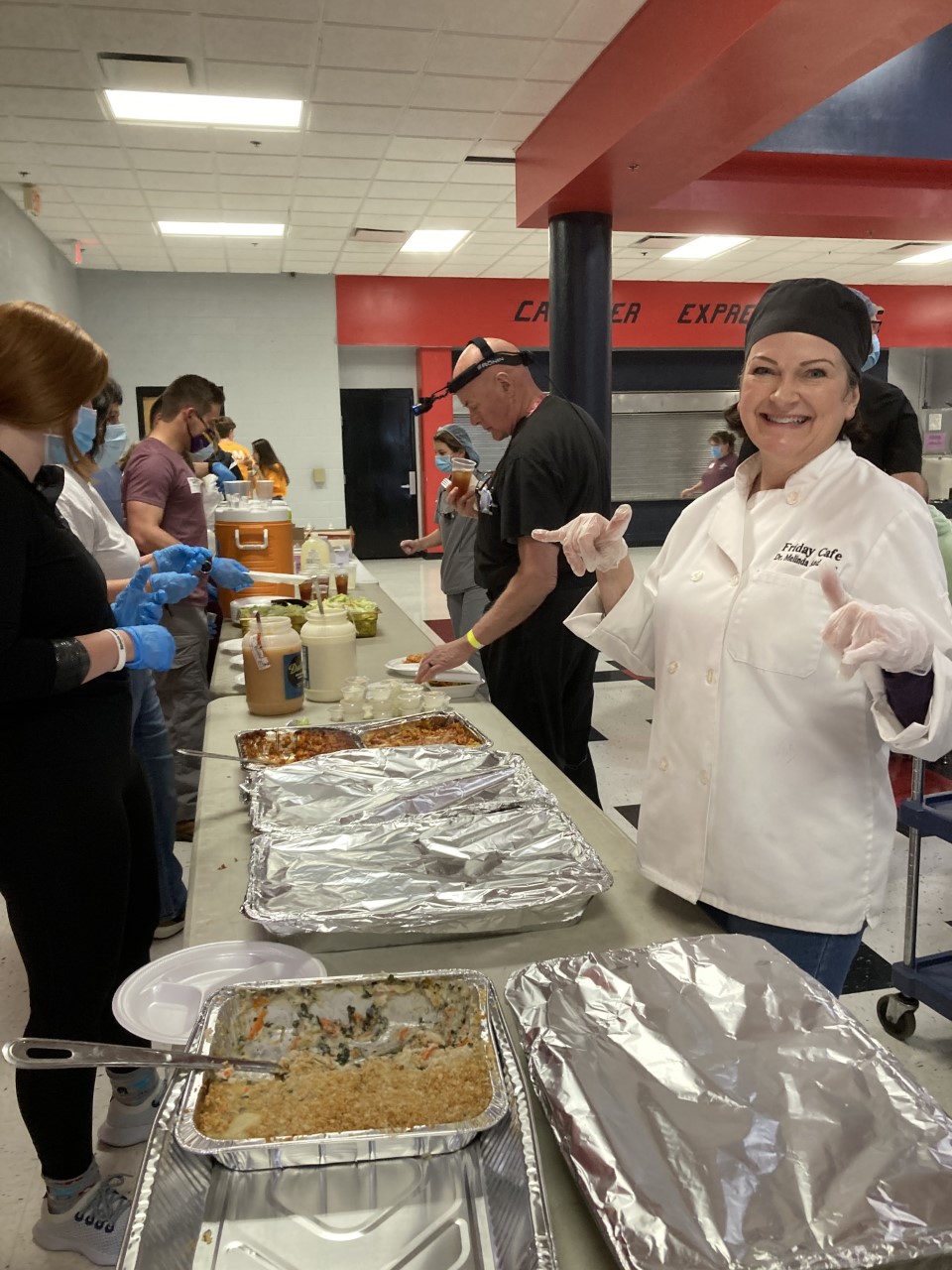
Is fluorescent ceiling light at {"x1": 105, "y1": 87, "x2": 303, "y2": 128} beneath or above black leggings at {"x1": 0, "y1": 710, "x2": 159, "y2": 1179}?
above

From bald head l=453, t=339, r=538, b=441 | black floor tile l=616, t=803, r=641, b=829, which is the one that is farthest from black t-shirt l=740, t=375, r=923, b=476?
black floor tile l=616, t=803, r=641, b=829

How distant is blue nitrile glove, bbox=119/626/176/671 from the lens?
1622 mm

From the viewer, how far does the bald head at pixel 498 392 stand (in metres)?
2.57

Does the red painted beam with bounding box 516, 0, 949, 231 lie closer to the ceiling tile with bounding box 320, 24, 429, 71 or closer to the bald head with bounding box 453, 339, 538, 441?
the ceiling tile with bounding box 320, 24, 429, 71

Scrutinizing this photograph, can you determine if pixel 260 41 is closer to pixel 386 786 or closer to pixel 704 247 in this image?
pixel 386 786

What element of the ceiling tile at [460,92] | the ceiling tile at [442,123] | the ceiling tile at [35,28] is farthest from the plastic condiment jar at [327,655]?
the ceiling tile at [442,123]

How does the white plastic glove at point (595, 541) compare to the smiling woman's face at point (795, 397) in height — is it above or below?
below

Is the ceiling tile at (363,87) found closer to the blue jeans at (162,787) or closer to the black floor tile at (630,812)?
the blue jeans at (162,787)

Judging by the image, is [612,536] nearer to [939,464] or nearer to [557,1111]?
[557,1111]

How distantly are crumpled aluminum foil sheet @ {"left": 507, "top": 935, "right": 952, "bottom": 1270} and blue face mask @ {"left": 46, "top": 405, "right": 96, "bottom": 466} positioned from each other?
1205mm

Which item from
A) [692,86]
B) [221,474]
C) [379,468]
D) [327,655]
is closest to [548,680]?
[327,655]

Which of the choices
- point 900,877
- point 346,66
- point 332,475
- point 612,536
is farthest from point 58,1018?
point 332,475

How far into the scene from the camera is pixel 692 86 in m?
3.92

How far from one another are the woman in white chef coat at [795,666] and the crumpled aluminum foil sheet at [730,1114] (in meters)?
0.29
